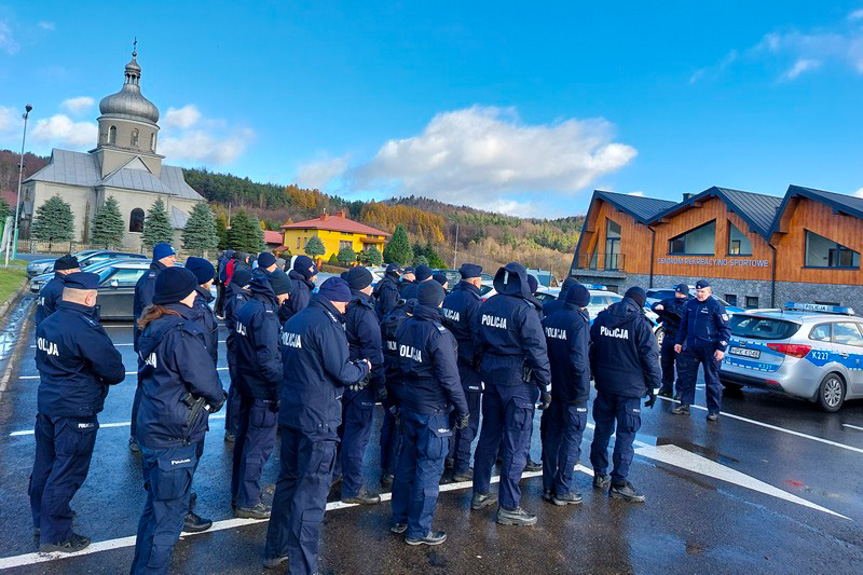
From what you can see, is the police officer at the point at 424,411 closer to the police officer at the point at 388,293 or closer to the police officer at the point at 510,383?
the police officer at the point at 510,383

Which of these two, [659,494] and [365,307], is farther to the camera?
[659,494]

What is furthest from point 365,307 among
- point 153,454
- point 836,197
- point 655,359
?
point 836,197

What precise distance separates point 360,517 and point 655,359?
9.81 feet

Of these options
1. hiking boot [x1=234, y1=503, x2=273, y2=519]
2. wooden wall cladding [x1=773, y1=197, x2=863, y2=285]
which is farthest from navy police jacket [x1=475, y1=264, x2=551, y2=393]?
wooden wall cladding [x1=773, y1=197, x2=863, y2=285]

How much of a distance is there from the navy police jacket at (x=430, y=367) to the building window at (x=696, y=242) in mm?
28592

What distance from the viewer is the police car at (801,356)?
8.76 metres

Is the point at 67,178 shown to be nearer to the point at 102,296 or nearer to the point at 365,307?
the point at 102,296

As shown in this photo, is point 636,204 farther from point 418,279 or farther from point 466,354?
point 466,354

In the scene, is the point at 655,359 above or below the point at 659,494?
above

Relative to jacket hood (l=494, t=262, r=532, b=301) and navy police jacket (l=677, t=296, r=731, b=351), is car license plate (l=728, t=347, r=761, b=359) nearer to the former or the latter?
navy police jacket (l=677, t=296, r=731, b=351)

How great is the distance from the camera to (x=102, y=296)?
14.8m

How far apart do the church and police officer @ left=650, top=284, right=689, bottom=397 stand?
5383 cm

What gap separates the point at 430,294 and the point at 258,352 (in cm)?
154

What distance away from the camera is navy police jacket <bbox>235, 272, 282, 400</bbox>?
4660 millimetres
